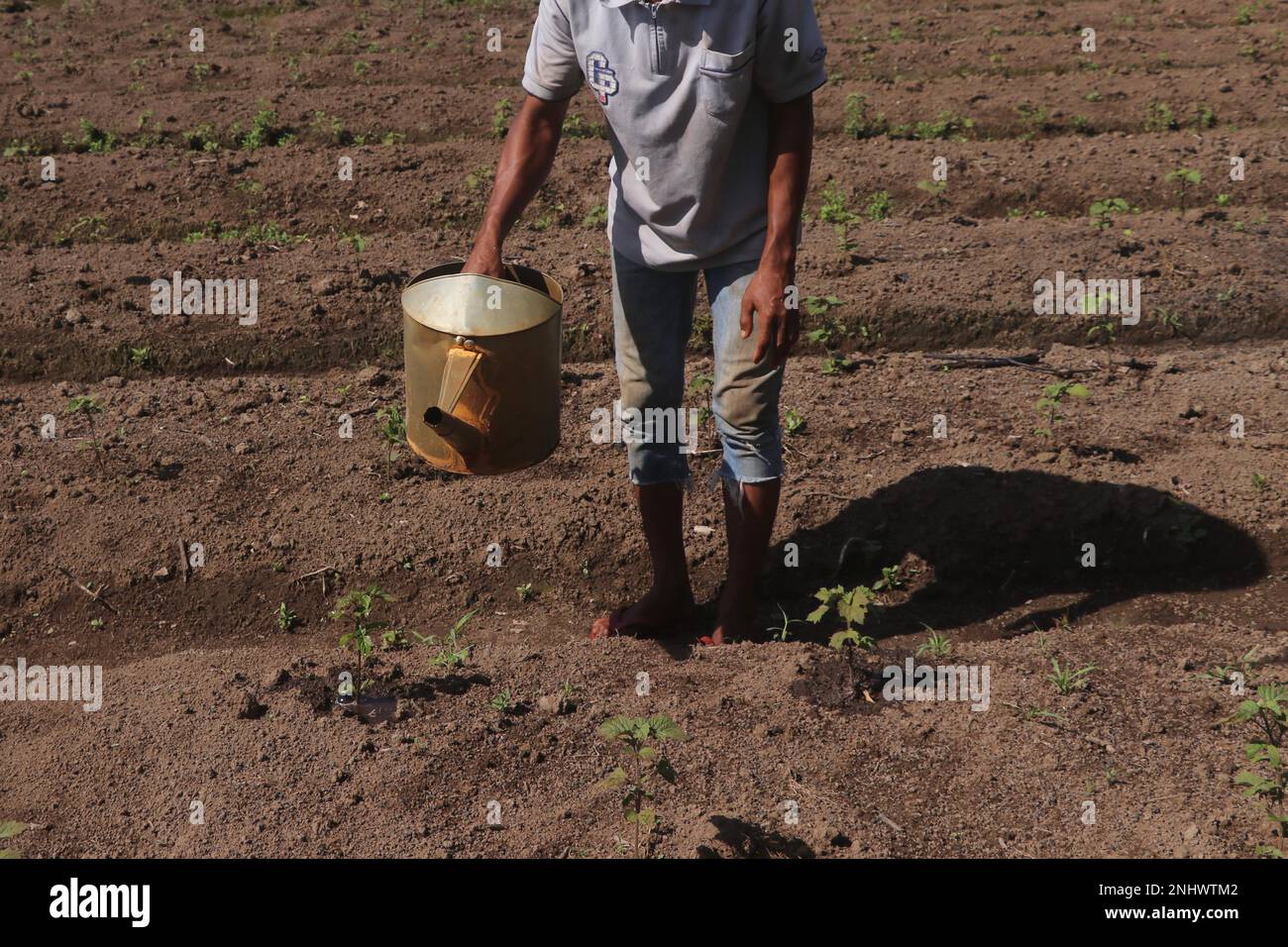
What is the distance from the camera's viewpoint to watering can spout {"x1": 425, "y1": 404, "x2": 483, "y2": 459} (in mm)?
2695

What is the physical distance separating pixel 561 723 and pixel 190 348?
8.96ft

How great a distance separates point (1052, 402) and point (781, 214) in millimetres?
1824

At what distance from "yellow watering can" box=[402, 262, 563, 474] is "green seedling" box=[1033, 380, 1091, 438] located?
6.65 feet

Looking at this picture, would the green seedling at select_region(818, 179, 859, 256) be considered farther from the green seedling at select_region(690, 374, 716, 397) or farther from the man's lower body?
the man's lower body

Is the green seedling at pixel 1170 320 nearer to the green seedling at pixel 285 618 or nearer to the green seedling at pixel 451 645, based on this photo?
the green seedling at pixel 451 645

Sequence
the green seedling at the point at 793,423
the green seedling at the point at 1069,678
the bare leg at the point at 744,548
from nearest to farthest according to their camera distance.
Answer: the green seedling at the point at 1069,678 < the bare leg at the point at 744,548 < the green seedling at the point at 793,423

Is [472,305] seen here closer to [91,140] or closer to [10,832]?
[10,832]

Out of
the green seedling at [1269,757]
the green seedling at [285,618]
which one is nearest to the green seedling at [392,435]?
the green seedling at [285,618]

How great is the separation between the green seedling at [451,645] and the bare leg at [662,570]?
1.20 ft

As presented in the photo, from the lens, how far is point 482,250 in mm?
2896

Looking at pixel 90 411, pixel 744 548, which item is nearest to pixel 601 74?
pixel 744 548

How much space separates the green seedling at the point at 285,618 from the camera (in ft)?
12.3

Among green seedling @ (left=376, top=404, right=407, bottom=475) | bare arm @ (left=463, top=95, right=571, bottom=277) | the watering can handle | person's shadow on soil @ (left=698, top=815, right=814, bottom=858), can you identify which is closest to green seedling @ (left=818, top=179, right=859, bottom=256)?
green seedling @ (left=376, top=404, right=407, bottom=475)

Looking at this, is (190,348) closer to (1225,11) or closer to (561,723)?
(561,723)
